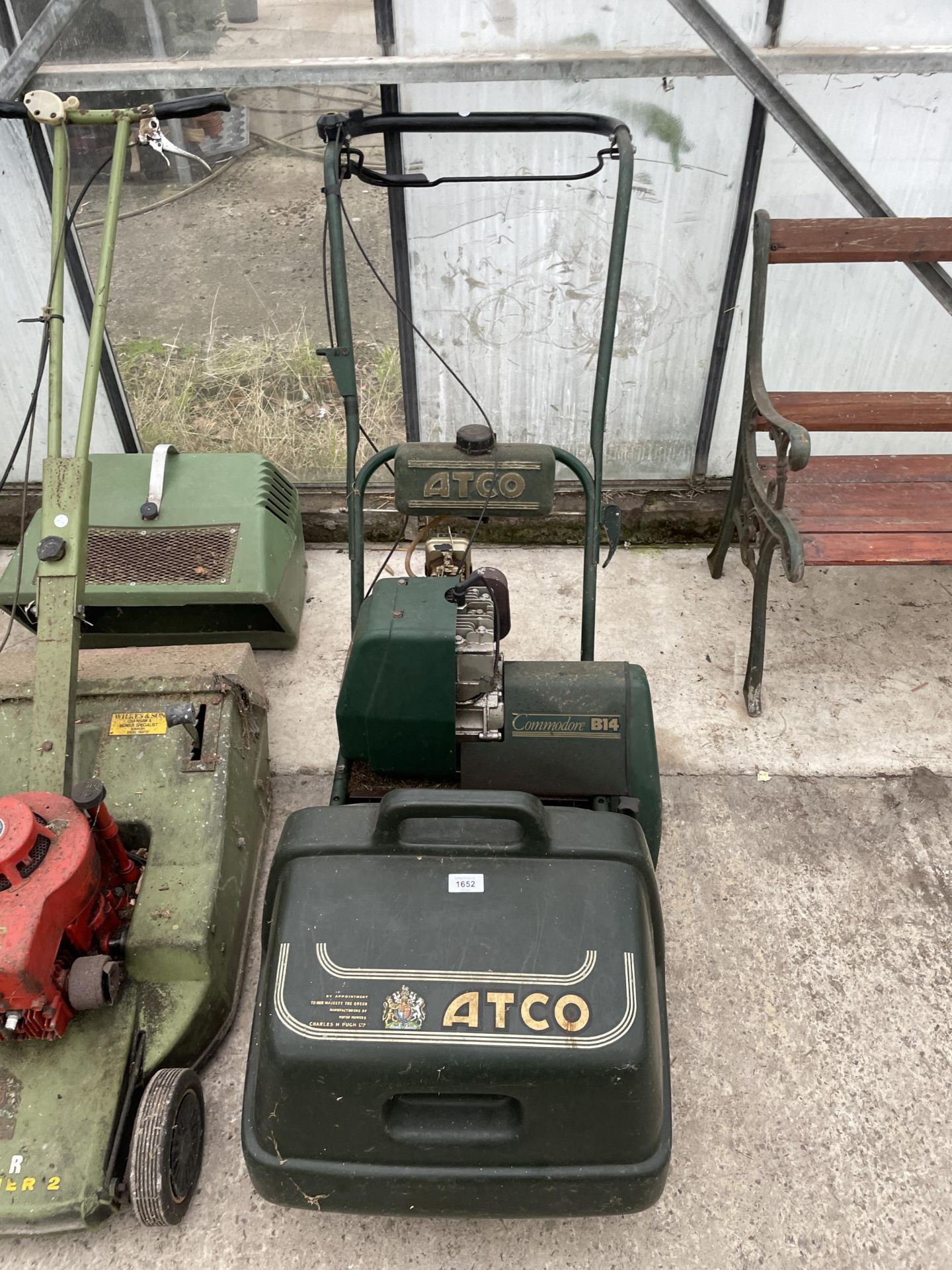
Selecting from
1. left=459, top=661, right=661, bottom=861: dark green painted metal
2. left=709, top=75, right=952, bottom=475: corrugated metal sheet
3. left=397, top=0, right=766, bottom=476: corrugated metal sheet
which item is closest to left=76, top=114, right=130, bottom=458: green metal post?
left=397, top=0, right=766, bottom=476: corrugated metal sheet

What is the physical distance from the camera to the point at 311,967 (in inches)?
57.9

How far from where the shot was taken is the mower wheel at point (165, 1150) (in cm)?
166

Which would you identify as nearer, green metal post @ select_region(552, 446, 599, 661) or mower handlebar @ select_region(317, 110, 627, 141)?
mower handlebar @ select_region(317, 110, 627, 141)

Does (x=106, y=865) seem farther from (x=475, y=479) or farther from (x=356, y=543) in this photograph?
(x=475, y=479)

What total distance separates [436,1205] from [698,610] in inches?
86.1

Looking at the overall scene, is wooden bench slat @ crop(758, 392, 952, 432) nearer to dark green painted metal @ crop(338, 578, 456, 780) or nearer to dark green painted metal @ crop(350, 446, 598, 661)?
dark green painted metal @ crop(350, 446, 598, 661)

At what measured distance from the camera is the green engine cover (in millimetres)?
2639

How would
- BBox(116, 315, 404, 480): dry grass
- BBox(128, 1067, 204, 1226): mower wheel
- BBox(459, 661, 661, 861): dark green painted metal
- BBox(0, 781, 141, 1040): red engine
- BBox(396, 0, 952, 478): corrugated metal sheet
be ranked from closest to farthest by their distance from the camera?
BBox(0, 781, 141, 1040): red engine
BBox(128, 1067, 204, 1226): mower wheel
BBox(459, 661, 661, 861): dark green painted metal
BBox(396, 0, 952, 478): corrugated metal sheet
BBox(116, 315, 404, 480): dry grass

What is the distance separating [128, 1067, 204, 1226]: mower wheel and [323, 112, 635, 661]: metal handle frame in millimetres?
1111

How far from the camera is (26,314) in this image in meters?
3.06

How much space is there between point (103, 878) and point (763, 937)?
1.60 meters

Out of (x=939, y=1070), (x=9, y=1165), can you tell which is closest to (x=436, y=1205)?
(x=9, y=1165)

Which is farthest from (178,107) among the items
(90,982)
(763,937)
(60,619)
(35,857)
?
(763,937)

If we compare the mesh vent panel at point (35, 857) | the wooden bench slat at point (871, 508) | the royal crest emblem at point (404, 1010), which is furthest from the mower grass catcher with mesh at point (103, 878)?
the wooden bench slat at point (871, 508)
